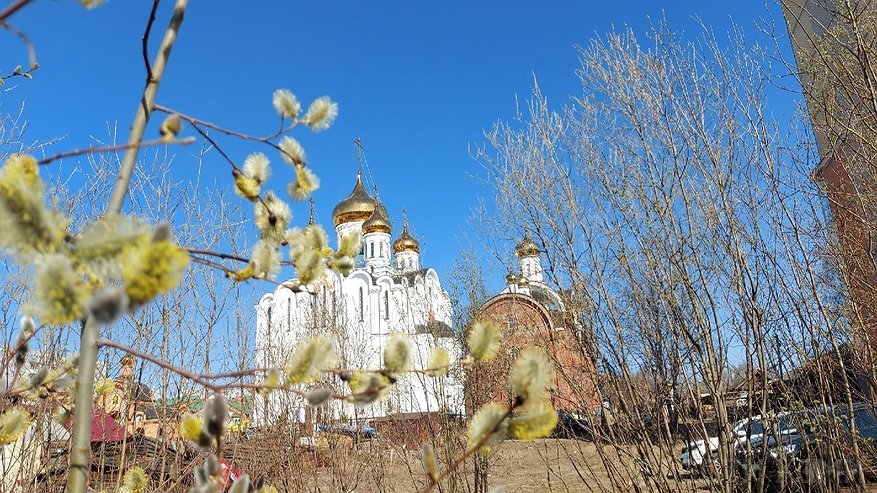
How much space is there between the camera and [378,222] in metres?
28.1

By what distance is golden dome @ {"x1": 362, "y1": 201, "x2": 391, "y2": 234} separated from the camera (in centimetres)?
2802

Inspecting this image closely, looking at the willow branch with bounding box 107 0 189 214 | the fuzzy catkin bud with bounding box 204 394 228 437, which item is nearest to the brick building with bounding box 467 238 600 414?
the fuzzy catkin bud with bounding box 204 394 228 437

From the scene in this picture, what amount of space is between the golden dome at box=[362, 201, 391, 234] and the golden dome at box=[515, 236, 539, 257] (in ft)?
74.4

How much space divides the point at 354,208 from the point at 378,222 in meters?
1.37

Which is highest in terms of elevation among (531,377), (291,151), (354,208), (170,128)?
(354,208)

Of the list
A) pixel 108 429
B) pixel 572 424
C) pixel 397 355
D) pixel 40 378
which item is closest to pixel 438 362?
pixel 397 355

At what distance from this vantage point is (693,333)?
4.07 metres

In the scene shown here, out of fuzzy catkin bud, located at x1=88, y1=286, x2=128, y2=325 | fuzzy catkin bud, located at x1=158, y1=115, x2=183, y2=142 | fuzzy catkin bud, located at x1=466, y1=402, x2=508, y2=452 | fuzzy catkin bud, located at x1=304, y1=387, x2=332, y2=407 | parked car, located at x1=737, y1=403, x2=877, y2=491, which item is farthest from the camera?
parked car, located at x1=737, y1=403, x2=877, y2=491

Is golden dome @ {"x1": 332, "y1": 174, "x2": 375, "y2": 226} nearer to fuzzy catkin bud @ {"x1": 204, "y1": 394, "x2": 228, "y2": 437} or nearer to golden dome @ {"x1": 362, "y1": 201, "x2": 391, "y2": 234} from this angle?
golden dome @ {"x1": 362, "y1": 201, "x2": 391, "y2": 234}

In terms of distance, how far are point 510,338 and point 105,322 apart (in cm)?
745

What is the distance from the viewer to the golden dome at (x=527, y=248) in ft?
16.3

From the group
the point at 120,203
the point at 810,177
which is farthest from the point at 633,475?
the point at 120,203

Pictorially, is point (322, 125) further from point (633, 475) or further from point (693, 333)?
point (633, 475)

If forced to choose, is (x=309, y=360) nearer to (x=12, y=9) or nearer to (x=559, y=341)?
(x=12, y=9)
